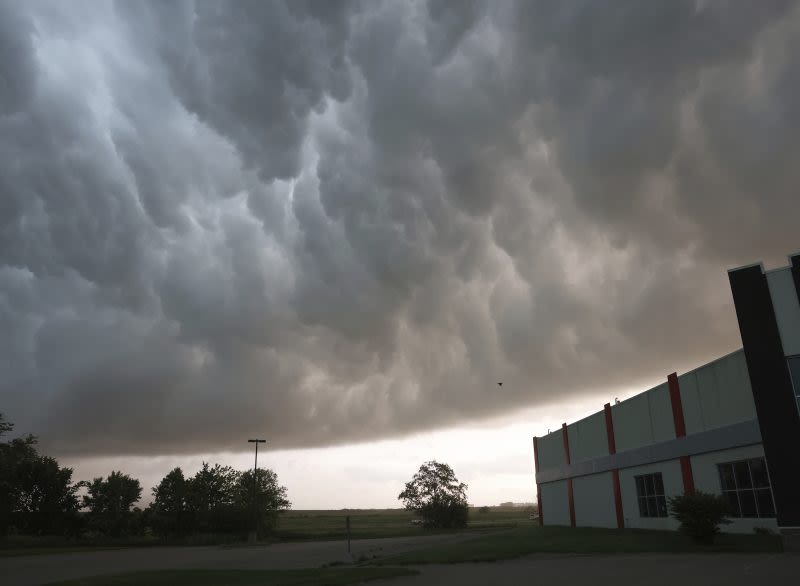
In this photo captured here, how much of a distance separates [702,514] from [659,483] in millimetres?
10474

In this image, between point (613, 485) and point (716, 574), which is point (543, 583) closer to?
point (716, 574)

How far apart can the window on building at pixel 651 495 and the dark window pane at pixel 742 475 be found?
6.80 m

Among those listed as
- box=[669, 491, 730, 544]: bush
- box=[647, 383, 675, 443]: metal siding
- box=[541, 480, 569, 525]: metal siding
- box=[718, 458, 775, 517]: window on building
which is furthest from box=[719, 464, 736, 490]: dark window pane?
box=[541, 480, 569, 525]: metal siding

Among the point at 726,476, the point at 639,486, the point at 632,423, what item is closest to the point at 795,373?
the point at 726,476

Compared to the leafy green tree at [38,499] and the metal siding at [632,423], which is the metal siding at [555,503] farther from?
the leafy green tree at [38,499]

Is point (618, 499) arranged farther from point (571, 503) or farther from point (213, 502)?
point (213, 502)

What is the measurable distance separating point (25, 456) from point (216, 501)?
2216 cm

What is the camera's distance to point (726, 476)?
1154 inches

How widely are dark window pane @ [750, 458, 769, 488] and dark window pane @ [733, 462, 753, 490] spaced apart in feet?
1.16

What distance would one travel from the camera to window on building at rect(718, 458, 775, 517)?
26.7 meters

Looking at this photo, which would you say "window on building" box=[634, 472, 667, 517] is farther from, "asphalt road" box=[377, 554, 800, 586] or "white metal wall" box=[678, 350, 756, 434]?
"asphalt road" box=[377, 554, 800, 586]

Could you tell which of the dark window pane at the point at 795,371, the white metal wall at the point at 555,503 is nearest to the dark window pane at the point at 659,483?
the dark window pane at the point at 795,371

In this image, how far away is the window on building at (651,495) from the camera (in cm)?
3503

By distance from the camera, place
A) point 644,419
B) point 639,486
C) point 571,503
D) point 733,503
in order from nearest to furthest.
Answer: point 733,503 → point 644,419 → point 639,486 → point 571,503
